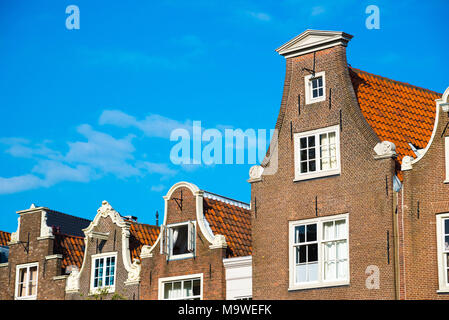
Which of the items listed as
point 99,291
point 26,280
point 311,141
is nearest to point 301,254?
point 311,141

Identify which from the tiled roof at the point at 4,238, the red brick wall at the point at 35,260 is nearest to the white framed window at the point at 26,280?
the red brick wall at the point at 35,260

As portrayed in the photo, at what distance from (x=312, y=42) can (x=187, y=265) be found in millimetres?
9759

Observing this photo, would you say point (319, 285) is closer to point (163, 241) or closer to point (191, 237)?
point (191, 237)

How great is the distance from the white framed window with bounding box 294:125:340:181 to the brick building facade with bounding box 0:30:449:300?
0.15 feet

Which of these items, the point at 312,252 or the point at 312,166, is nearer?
the point at 312,252

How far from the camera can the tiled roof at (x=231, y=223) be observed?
3659 cm

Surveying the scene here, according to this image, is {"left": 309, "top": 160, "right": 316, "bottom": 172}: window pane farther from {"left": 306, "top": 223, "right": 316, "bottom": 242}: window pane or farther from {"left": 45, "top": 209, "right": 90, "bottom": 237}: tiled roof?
{"left": 45, "top": 209, "right": 90, "bottom": 237}: tiled roof

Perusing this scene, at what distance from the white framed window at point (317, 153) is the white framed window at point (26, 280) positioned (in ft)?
47.1

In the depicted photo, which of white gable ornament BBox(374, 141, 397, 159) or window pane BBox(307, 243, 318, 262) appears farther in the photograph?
window pane BBox(307, 243, 318, 262)

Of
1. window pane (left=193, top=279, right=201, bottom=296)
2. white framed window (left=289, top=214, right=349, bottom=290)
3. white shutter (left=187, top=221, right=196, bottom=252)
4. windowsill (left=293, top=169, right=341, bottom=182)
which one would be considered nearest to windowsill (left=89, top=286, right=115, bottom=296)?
window pane (left=193, top=279, right=201, bottom=296)

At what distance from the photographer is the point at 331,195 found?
32156 mm

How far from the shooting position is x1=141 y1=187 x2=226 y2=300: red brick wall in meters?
35.1

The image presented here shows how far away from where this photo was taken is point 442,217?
30.0 metres

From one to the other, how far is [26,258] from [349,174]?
16883 mm
